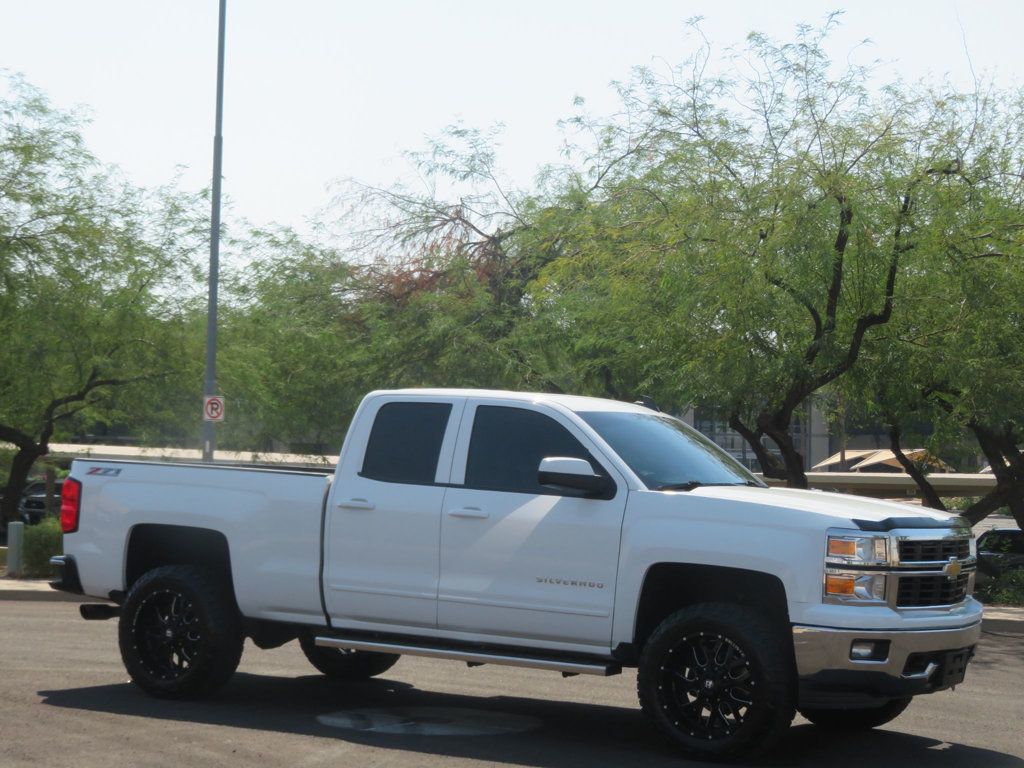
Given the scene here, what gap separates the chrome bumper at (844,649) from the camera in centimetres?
728

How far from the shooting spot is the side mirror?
7941 millimetres

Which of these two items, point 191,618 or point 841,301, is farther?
point 841,301

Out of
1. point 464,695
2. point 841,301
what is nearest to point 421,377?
point 841,301

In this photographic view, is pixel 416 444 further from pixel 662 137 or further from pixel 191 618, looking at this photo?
pixel 662 137

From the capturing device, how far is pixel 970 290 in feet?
56.6

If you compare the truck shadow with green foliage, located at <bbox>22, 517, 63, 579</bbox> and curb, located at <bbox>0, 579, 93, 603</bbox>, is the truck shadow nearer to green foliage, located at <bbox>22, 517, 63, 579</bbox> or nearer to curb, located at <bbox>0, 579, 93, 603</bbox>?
curb, located at <bbox>0, 579, 93, 603</bbox>

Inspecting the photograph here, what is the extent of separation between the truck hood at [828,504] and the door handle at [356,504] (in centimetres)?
205

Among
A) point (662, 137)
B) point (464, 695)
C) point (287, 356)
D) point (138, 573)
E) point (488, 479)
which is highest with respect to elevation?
point (662, 137)

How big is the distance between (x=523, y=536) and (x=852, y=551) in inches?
76.3

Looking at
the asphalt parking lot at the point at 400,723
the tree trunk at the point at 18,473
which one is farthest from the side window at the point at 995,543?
the tree trunk at the point at 18,473

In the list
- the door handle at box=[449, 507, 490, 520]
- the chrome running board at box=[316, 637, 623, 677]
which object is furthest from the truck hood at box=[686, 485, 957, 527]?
the door handle at box=[449, 507, 490, 520]

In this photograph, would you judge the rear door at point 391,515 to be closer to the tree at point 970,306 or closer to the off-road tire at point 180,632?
the off-road tire at point 180,632

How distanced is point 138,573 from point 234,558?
107cm

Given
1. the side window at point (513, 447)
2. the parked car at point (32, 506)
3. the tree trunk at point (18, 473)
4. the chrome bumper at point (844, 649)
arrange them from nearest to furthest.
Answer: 1. the chrome bumper at point (844, 649)
2. the side window at point (513, 447)
3. the tree trunk at point (18, 473)
4. the parked car at point (32, 506)
